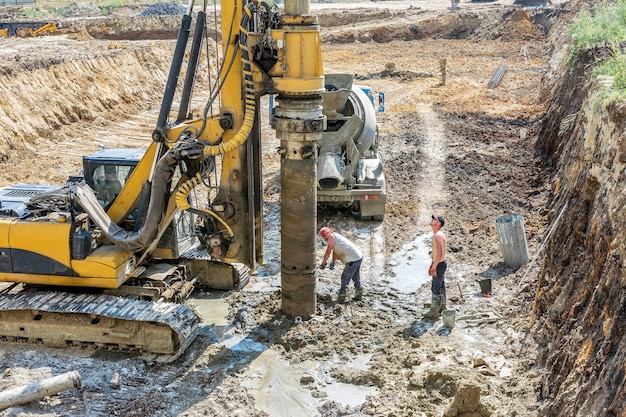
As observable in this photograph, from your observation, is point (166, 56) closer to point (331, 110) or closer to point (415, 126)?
point (415, 126)

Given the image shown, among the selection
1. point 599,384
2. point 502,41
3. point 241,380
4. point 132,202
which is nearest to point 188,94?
point 132,202

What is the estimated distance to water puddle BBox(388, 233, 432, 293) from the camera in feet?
36.7

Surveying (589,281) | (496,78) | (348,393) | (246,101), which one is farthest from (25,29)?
(589,281)

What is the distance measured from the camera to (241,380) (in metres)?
8.41

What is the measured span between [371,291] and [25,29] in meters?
29.8

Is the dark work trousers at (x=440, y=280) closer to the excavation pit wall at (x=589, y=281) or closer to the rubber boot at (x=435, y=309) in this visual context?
the rubber boot at (x=435, y=309)

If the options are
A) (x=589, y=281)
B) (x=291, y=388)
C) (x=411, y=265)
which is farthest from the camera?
(x=411, y=265)

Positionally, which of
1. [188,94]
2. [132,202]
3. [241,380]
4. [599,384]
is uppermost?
[188,94]

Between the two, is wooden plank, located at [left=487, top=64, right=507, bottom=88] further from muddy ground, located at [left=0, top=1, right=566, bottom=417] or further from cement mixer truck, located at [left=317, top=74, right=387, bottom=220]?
cement mixer truck, located at [left=317, top=74, right=387, bottom=220]

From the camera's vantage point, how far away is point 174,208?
9.30 m

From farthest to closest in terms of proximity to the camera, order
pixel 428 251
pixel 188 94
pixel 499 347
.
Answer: pixel 428 251 < pixel 188 94 < pixel 499 347

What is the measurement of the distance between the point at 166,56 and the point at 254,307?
21.3m

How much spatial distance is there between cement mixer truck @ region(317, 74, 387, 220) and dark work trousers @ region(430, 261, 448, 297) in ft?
13.7

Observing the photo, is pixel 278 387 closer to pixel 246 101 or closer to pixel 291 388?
pixel 291 388
